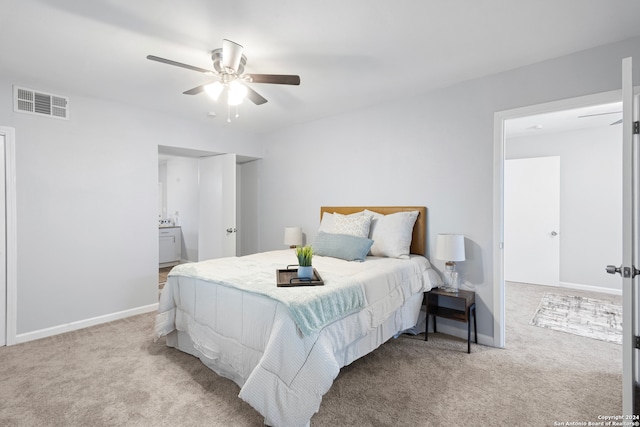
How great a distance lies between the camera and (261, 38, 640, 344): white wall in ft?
8.54

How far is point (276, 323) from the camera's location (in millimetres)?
1802

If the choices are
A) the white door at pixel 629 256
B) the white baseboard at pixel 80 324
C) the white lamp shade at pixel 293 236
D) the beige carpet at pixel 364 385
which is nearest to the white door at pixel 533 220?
the beige carpet at pixel 364 385

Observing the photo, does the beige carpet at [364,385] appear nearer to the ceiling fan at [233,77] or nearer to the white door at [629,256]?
the white door at [629,256]

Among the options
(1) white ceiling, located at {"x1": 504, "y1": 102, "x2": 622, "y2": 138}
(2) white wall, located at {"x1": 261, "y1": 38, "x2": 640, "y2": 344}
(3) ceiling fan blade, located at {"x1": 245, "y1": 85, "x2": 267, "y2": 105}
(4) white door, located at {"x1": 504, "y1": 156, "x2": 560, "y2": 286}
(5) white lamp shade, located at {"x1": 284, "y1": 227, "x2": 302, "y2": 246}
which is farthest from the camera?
(4) white door, located at {"x1": 504, "y1": 156, "x2": 560, "y2": 286}

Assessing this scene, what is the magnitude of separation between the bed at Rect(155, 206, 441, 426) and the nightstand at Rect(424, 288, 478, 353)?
0.14 meters

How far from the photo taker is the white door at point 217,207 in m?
4.61

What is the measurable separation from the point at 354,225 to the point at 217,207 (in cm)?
235

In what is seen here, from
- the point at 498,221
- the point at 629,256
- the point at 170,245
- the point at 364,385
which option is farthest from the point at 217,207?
Result: the point at 629,256

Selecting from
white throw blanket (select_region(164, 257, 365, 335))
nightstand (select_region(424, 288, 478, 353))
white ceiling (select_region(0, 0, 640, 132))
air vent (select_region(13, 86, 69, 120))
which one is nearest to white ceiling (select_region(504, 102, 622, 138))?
white ceiling (select_region(0, 0, 640, 132))

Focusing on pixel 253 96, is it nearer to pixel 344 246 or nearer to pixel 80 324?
pixel 344 246

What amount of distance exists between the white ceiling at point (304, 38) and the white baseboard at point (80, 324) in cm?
242

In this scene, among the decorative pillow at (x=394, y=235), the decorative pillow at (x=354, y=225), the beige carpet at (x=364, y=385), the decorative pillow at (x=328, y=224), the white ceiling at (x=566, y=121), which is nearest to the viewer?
the beige carpet at (x=364, y=385)

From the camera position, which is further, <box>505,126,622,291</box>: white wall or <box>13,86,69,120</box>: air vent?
<box>505,126,622,291</box>: white wall

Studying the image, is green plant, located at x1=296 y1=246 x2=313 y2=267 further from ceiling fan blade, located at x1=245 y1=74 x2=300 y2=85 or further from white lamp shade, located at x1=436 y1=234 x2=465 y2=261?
white lamp shade, located at x1=436 y1=234 x2=465 y2=261
